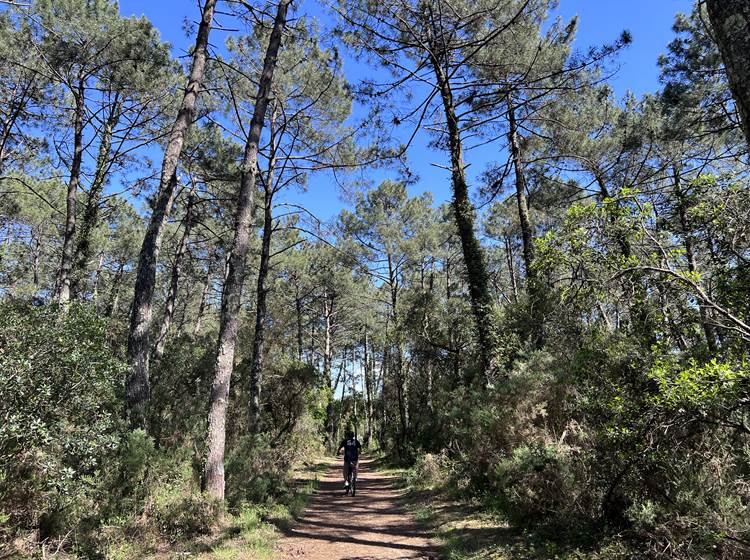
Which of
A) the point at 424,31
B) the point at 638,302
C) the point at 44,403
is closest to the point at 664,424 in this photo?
the point at 638,302

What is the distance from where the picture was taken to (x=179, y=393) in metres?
10.8

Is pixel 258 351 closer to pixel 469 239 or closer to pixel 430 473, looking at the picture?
pixel 430 473

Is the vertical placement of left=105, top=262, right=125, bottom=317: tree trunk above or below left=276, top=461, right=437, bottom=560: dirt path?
above

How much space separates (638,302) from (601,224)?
0.81m

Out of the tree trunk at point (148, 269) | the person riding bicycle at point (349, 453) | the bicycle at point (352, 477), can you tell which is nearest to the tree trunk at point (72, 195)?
the tree trunk at point (148, 269)

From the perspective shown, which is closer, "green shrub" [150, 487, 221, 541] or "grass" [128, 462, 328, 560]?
"grass" [128, 462, 328, 560]

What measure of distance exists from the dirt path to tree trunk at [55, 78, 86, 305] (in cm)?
870

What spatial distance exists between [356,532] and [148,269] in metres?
5.70

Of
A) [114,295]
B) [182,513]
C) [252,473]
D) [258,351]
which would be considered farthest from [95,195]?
[182,513]

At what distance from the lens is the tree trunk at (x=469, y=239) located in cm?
939

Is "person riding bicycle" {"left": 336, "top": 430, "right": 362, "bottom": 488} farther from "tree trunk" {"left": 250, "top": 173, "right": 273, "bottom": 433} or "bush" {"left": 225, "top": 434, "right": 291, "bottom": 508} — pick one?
"tree trunk" {"left": 250, "top": 173, "right": 273, "bottom": 433}

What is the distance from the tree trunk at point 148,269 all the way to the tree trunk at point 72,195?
514 centimetres

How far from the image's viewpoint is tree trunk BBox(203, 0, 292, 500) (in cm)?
657

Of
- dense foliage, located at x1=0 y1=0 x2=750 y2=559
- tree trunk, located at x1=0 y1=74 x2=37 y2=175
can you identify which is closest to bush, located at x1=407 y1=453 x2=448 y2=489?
dense foliage, located at x1=0 y1=0 x2=750 y2=559
